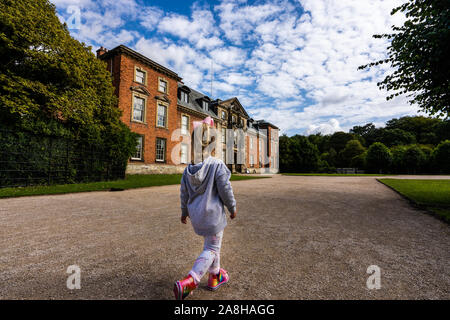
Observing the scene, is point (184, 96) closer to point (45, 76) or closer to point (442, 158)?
point (45, 76)

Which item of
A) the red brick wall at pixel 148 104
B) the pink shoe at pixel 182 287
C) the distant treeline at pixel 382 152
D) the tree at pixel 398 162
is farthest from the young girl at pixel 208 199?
the tree at pixel 398 162

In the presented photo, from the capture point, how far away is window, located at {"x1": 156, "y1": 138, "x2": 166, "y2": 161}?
20797 mm

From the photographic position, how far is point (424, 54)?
5605 millimetres

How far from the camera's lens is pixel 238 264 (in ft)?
8.47

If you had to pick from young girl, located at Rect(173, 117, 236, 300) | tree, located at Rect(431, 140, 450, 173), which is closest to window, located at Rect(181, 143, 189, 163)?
young girl, located at Rect(173, 117, 236, 300)

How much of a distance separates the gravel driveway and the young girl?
1.10ft

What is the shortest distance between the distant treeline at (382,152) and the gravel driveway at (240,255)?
38.6m

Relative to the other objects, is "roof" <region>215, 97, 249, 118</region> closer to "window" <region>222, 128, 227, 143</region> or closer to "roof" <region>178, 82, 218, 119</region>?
"roof" <region>178, 82, 218, 119</region>

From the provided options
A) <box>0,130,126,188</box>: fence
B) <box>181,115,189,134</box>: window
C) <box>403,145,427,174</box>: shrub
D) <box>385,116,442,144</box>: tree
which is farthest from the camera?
<box>385,116,442,144</box>: tree

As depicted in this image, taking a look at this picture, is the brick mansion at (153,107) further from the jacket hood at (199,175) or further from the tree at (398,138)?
the tree at (398,138)

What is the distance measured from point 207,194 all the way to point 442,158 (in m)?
50.9

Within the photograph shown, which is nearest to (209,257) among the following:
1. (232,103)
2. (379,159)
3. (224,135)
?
(224,135)

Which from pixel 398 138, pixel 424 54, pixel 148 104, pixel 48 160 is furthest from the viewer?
pixel 398 138

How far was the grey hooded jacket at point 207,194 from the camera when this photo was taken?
2039 mm
